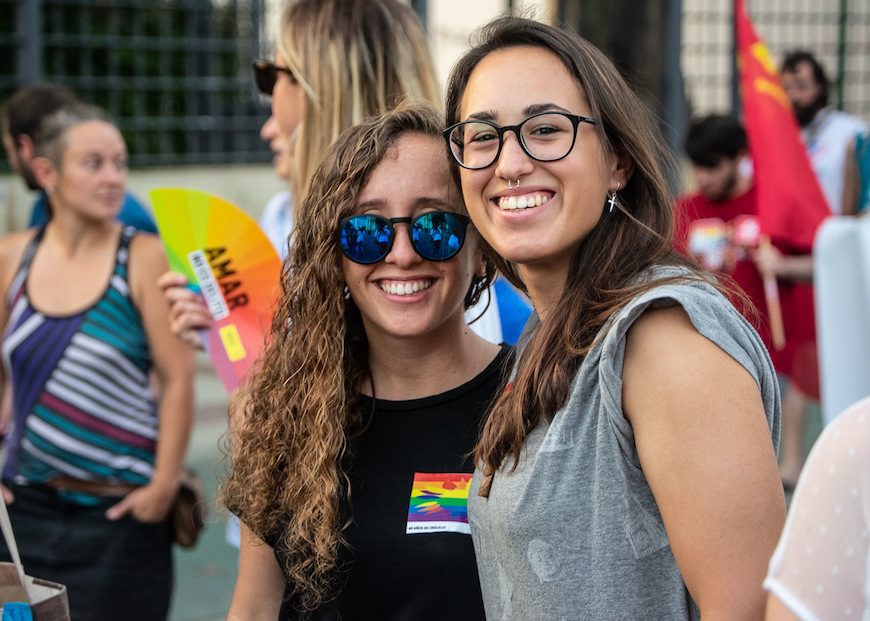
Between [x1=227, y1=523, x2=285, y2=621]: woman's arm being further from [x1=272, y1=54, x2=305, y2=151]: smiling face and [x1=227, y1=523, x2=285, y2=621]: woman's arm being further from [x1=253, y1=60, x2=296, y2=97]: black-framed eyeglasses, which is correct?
[x1=253, y1=60, x2=296, y2=97]: black-framed eyeglasses

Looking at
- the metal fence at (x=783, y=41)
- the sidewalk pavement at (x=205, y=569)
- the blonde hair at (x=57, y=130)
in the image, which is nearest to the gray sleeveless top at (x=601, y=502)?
the sidewalk pavement at (x=205, y=569)

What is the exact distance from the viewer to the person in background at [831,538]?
1.29 meters

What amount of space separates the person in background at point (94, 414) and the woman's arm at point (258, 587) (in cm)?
143

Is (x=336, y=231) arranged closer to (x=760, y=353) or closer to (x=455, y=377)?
(x=455, y=377)

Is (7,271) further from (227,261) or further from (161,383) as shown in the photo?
(227,261)

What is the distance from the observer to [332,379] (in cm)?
225

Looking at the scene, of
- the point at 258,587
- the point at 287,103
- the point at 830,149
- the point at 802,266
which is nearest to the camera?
the point at 258,587

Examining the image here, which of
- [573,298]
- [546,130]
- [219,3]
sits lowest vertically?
[573,298]

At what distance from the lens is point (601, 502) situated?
5.49ft

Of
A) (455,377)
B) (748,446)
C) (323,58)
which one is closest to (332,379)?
(455,377)

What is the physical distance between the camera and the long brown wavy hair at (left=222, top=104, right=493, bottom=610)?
2146mm

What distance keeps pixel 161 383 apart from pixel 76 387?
1.00 ft

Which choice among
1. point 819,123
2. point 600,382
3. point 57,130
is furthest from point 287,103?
point 819,123

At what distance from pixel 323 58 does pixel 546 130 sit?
134 centimetres
